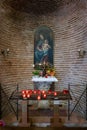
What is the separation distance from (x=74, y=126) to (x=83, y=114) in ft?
3.28

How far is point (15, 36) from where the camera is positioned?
21.6 ft

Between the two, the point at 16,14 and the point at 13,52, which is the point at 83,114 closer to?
the point at 13,52

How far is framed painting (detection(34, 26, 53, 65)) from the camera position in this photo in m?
6.68

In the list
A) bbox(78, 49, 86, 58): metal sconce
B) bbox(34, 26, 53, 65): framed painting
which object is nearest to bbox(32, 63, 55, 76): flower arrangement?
bbox(34, 26, 53, 65): framed painting

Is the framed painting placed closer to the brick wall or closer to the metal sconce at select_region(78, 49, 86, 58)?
the brick wall

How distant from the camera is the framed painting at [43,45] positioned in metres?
6.68

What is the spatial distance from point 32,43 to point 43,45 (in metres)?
0.35

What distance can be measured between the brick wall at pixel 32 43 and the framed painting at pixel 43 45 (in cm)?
13

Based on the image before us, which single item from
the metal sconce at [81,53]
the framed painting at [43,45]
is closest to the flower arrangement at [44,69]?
the framed painting at [43,45]

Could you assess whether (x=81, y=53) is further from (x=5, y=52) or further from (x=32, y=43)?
(x=5, y=52)

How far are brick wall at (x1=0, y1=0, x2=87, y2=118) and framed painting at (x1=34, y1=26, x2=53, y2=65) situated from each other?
126 mm

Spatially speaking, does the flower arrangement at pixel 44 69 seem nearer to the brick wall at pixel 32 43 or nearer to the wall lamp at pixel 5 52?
the brick wall at pixel 32 43

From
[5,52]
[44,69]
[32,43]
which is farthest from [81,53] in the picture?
[5,52]

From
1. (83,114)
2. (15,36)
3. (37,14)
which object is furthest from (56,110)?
(37,14)
